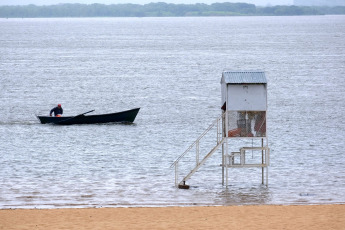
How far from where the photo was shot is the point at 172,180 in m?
36.8

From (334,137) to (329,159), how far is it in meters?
9.29

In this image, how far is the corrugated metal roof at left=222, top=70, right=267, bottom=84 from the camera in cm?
3222

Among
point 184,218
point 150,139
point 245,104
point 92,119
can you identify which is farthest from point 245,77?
point 92,119

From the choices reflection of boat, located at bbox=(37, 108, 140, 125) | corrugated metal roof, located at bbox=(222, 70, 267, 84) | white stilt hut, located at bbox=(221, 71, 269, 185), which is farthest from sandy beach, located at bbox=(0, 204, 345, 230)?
reflection of boat, located at bbox=(37, 108, 140, 125)

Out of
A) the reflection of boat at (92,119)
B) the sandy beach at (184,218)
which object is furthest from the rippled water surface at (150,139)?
the sandy beach at (184,218)

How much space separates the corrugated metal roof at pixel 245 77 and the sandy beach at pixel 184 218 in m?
6.13

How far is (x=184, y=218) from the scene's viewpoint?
87.4 ft

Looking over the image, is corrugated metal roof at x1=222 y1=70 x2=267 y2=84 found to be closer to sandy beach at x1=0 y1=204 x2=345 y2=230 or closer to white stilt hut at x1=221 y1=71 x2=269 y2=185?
white stilt hut at x1=221 y1=71 x2=269 y2=185

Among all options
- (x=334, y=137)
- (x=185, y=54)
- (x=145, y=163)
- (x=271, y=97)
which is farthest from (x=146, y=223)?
(x=185, y=54)

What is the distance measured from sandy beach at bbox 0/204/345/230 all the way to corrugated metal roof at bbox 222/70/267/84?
6126mm

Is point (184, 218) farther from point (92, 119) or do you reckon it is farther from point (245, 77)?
point (92, 119)

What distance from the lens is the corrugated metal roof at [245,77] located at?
1268 inches

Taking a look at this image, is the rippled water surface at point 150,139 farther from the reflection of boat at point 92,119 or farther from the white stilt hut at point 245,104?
the white stilt hut at point 245,104

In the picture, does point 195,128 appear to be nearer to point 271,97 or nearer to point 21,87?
point 271,97
